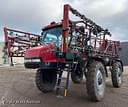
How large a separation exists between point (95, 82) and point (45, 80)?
2.53 metres

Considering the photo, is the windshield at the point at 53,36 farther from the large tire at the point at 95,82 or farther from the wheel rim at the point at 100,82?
the wheel rim at the point at 100,82

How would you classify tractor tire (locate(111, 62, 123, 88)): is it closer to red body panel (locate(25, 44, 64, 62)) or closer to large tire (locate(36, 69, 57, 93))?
large tire (locate(36, 69, 57, 93))

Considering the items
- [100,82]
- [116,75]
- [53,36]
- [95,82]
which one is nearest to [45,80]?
[53,36]

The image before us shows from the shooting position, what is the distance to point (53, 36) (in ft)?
29.1

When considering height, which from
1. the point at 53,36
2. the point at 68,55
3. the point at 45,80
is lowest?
the point at 45,80

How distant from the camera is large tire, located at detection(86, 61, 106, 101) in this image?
27.0 ft

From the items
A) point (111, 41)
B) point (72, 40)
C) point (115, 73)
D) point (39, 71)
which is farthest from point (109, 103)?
point (111, 41)

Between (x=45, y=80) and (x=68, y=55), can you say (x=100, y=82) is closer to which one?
(x=68, y=55)

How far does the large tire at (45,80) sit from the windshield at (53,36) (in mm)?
1358

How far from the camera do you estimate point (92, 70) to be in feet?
27.9

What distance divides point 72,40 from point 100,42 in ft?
9.50

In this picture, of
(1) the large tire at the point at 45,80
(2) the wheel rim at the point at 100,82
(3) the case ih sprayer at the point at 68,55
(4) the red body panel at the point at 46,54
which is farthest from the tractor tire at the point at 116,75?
(4) the red body panel at the point at 46,54

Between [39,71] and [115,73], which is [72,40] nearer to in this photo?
[39,71]

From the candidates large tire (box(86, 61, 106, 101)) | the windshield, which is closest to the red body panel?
the windshield
